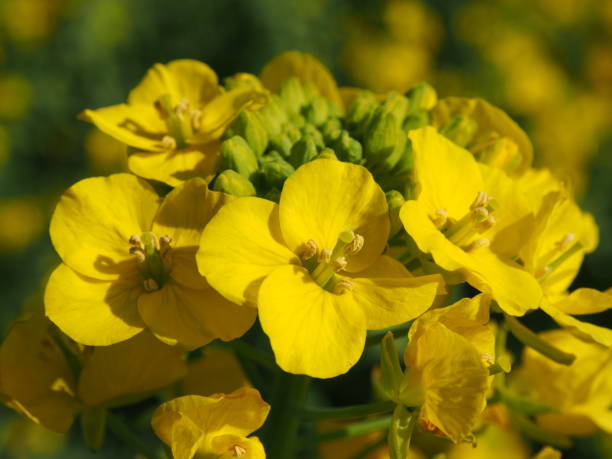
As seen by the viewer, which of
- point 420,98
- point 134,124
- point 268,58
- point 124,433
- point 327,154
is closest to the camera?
point 327,154

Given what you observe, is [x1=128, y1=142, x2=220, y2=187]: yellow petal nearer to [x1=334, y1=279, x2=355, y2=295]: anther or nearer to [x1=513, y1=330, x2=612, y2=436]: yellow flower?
[x1=334, y1=279, x2=355, y2=295]: anther

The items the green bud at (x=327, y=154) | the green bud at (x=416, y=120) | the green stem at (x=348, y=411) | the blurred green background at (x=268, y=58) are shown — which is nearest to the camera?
the green stem at (x=348, y=411)

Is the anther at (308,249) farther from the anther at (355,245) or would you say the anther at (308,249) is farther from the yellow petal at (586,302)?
the yellow petal at (586,302)

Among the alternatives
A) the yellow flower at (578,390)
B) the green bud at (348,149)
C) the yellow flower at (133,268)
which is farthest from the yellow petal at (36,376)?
the yellow flower at (578,390)

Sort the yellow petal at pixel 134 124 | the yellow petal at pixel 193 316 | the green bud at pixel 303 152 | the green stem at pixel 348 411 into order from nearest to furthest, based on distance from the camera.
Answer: the yellow petal at pixel 193 316
the green stem at pixel 348 411
the green bud at pixel 303 152
the yellow petal at pixel 134 124

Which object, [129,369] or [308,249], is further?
[129,369]

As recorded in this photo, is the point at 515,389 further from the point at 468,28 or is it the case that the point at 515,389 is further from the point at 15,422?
the point at 468,28

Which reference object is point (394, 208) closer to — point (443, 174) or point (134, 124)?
point (443, 174)

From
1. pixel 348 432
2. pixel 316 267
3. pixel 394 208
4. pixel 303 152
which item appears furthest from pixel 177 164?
pixel 348 432
